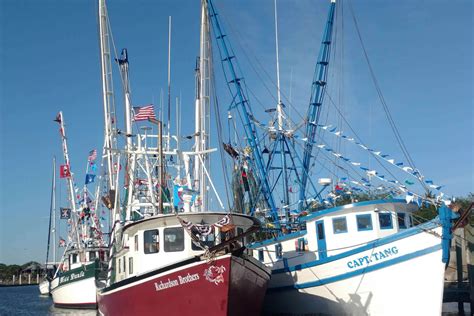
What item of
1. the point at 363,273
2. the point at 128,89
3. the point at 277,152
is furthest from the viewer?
the point at 277,152

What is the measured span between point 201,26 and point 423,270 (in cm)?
1694

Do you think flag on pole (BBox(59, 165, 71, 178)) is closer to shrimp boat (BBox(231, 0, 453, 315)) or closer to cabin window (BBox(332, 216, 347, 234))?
shrimp boat (BBox(231, 0, 453, 315))

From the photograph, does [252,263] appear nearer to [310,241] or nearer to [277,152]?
[310,241]

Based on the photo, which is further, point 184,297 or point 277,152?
point 277,152

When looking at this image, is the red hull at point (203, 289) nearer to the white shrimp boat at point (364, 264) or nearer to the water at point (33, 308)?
the white shrimp boat at point (364, 264)

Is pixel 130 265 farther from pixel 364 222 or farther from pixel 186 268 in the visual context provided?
pixel 364 222

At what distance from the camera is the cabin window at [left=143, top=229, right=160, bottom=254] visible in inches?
781

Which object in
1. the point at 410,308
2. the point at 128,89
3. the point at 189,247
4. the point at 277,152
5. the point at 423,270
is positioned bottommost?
the point at 410,308

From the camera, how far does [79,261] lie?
40.9m

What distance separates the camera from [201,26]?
28.9 m

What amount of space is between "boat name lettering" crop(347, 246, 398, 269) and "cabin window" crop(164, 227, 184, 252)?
704 centimetres

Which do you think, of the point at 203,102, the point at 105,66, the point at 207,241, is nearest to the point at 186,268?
the point at 207,241

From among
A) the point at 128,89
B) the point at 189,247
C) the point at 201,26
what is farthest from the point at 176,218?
the point at 128,89

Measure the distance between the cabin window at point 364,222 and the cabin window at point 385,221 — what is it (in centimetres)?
47
